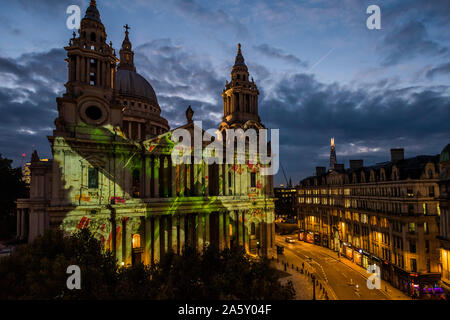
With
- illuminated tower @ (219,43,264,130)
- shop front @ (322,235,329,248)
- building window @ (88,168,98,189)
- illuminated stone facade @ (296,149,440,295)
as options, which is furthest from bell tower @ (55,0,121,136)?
shop front @ (322,235,329,248)

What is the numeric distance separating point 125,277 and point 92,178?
1818 cm

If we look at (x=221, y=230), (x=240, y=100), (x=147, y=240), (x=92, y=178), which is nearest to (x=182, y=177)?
(x=147, y=240)

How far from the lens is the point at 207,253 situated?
23.4 metres

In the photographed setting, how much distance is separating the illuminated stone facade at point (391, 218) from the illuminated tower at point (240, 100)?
79.2 feet

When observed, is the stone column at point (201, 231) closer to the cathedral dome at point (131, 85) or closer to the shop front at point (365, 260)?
the shop front at point (365, 260)

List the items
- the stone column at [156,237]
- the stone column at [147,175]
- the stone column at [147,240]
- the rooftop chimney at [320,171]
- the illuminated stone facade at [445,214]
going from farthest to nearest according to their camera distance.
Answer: the rooftop chimney at [320,171], the stone column at [147,175], the stone column at [156,237], the stone column at [147,240], the illuminated stone facade at [445,214]

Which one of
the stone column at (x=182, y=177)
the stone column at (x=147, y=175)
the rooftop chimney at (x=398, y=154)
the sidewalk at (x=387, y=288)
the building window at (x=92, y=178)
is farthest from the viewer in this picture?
the rooftop chimney at (x=398, y=154)

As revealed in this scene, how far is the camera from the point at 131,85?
62562 mm

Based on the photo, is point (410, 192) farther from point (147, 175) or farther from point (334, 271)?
point (147, 175)

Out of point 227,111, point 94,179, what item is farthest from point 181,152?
point 227,111

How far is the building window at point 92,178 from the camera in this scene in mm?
34594

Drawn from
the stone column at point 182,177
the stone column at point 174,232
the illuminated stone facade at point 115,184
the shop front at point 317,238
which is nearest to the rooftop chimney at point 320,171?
the shop front at point 317,238
